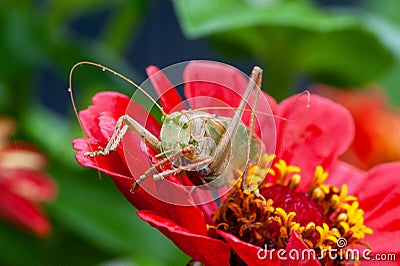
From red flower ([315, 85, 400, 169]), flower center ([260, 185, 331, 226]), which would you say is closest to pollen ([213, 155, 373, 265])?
flower center ([260, 185, 331, 226])

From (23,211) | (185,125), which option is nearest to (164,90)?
(185,125)

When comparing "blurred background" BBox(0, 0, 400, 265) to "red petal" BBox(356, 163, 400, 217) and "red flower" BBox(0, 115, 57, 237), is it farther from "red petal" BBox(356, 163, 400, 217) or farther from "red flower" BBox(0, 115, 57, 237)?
"red petal" BBox(356, 163, 400, 217)

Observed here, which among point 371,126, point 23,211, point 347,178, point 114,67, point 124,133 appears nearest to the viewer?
point 124,133

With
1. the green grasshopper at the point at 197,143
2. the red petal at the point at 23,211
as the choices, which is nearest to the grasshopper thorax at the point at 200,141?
the green grasshopper at the point at 197,143

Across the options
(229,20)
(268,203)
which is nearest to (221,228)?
(268,203)

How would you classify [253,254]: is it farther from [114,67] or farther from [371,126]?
[371,126]

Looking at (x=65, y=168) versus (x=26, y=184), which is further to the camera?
(x=65, y=168)

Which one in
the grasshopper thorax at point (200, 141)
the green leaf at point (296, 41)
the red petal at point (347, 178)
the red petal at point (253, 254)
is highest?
the green leaf at point (296, 41)

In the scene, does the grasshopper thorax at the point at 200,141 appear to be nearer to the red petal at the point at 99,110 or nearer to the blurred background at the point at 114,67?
the red petal at the point at 99,110
